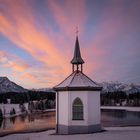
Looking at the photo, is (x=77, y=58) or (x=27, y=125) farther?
(x=27, y=125)

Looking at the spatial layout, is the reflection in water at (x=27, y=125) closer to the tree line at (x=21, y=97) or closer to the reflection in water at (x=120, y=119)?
the reflection in water at (x=120, y=119)

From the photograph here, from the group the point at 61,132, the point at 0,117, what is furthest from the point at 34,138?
the point at 0,117

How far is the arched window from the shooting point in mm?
24906

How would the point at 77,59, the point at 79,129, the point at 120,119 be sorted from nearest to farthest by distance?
the point at 79,129 → the point at 77,59 → the point at 120,119

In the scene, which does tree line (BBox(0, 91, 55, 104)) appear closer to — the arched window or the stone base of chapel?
the stone base of chapel

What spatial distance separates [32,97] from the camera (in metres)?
137

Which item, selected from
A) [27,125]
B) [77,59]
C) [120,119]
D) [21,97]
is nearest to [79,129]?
[77,59]

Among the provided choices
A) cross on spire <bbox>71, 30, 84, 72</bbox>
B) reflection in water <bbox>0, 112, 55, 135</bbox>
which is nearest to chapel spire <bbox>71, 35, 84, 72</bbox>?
cross on spire <bbox>71, 30, 84, 72</bbox>

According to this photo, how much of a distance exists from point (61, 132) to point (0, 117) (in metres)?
33.6

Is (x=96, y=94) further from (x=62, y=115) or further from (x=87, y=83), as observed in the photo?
(x=62, y=115)

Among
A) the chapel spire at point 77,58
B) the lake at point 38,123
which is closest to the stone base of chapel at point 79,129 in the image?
the chapel spire at point 77,58

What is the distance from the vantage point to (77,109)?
24969mm

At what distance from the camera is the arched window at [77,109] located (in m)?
24.9

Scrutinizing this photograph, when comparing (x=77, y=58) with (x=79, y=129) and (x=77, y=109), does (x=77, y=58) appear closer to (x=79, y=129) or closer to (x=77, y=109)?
(x=77, y=109)
